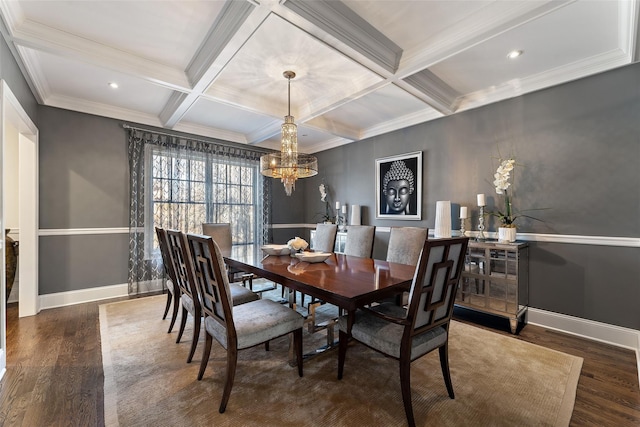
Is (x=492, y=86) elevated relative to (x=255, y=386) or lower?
elevated

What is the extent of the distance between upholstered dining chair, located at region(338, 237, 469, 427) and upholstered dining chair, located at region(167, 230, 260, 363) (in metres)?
1.10

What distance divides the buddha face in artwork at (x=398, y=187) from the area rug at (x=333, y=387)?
2124mm

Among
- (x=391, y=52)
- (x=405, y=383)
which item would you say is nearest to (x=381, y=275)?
(x=405, y=383)

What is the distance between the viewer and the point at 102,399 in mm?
1730

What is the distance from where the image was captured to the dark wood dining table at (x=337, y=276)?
1.60 metres

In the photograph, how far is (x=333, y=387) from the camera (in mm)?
1831

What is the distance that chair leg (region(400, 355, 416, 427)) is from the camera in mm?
1458

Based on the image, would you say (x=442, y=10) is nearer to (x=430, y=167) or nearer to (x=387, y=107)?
(x=387, y=107)

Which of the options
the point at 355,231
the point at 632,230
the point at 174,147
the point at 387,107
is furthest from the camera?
the point at 174,147

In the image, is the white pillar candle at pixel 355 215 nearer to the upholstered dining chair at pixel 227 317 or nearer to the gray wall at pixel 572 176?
the gray wall at pixel 572 176

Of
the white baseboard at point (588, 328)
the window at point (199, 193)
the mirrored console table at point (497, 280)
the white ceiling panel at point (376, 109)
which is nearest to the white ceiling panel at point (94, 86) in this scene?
the window at point (199, 193)

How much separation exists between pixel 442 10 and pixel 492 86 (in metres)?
1.55

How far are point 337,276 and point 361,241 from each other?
129 centimetres

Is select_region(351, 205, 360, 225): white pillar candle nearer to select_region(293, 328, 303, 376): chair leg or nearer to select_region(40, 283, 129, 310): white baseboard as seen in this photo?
select_region(293, 328, 303, 376): chair leg
